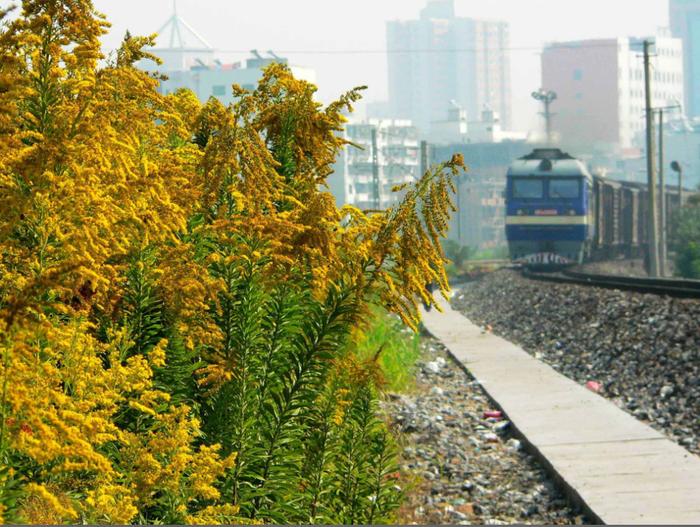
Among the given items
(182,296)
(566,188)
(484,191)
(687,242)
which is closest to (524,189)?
(566,188)

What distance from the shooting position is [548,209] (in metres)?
41.5

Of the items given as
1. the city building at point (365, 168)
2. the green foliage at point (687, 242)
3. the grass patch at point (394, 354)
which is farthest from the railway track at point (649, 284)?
the city building at point (365, 168)

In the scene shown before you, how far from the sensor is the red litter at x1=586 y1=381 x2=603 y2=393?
14.8 metres

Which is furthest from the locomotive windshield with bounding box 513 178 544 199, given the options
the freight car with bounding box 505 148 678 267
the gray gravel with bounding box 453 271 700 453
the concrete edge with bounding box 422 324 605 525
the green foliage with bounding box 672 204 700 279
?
the concrete edge with bounding box 422 324 605 525

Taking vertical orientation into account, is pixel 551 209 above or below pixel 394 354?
above

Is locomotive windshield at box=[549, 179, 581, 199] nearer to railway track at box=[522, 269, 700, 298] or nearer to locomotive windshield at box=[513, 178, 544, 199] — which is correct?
locomotive windshield at box=[513, 178, 544, 199]

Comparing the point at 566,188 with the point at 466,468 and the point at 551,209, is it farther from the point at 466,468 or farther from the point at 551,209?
Answer: the point at 466,468

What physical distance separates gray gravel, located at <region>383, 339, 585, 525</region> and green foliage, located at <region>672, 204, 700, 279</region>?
33991mm

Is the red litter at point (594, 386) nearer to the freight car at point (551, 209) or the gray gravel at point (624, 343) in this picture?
the gray gravel at point (624, 343)

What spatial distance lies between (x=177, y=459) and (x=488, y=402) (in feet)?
32.0

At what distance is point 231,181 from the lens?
5156 mm

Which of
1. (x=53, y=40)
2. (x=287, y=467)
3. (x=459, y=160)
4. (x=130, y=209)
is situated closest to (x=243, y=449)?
(x=287, y=467)

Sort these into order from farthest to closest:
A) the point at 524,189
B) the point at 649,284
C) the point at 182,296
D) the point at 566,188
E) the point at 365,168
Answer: the point at 365,168
the point at 524,189
the point at 566,188
the point at 649,284
the point at 182,296

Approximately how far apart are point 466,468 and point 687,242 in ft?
152
